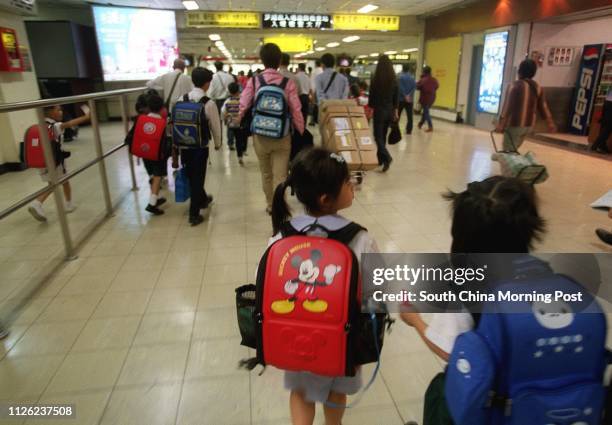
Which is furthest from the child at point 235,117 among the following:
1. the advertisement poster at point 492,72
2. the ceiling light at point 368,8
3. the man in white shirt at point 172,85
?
the ceiling light at point 368,8

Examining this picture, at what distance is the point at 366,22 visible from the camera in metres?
12.1

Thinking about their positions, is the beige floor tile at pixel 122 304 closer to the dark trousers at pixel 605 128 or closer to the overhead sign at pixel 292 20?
the dark trousers at pixel 605 128

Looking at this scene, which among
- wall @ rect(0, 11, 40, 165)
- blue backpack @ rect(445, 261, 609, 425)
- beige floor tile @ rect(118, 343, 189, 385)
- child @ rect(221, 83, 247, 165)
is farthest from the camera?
child @ rect(221, 83, 247, 165)

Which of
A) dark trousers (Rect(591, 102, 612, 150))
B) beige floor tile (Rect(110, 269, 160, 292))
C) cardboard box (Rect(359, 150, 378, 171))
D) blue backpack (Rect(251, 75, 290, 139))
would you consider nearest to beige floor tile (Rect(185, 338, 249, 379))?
beige floor tile (Rect(110, 269, 160, 292))

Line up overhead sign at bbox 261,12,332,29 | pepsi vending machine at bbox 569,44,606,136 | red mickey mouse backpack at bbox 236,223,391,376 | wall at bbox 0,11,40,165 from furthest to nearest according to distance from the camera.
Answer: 1. overhead sign at bbox 261,12,332,29
2. pepsi vending machine at bbox 569,44,606,136
3. wall at bbox 0,11,40,165
4. red mickey mouse backpack at bbox 236,223,391,376

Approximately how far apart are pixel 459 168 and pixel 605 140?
2.95 meters

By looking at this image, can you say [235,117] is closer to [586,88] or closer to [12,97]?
[12,97]

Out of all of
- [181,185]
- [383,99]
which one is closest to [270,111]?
[181,185]

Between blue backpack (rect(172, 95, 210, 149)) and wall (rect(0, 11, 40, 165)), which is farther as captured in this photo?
wall (rect(0, 11, 40, 165))

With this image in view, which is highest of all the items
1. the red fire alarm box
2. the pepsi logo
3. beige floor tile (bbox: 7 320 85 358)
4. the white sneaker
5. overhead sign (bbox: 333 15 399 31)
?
overhead sign (bbox: 333 15 399 31)

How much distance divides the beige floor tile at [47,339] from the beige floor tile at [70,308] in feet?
0.19

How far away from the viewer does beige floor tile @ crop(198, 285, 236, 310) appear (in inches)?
95.2

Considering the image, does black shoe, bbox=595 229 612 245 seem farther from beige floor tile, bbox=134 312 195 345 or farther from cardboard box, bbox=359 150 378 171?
beige floor tile, bbox=134 312 195 345

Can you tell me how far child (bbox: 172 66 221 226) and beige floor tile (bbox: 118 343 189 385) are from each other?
1.79 meters
